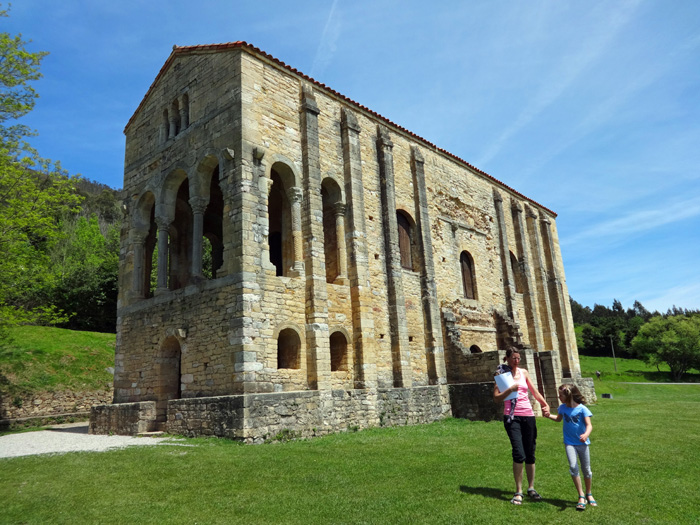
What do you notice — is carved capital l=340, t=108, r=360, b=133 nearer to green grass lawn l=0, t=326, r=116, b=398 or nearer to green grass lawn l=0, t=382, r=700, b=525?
green grass lawn l=0, t=382, r=700, b=525

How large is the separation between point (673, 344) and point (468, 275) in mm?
44469

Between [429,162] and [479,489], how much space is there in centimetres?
1656

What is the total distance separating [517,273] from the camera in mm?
25719

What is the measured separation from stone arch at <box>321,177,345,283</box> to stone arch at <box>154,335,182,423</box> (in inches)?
210

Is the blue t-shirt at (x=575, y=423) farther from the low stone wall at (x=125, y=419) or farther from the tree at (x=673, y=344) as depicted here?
the tree at (x=673, y=344)

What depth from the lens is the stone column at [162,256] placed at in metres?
15.0

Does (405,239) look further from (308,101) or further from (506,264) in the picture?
(506,264)

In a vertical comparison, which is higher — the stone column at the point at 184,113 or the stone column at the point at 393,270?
the stone column at the point at 184,113

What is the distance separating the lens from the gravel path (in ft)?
35.6

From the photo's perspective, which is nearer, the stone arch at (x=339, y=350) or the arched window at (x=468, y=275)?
the stone arch at (x=339, y=350)

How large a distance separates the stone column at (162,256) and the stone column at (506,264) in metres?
15.8

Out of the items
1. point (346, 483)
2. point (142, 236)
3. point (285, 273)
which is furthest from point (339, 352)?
point (142, 236)

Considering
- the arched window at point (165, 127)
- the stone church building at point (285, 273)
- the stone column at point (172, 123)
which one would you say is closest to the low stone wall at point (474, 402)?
the stone church building at point (285, 273)

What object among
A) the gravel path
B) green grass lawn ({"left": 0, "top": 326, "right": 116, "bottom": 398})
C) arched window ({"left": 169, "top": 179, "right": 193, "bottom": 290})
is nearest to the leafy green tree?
green grass lawn ({"left": 0, "top": 326, "right": 116, "bottom": 398})
